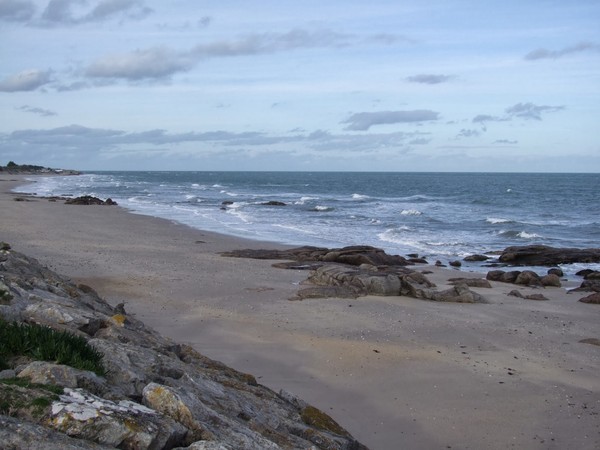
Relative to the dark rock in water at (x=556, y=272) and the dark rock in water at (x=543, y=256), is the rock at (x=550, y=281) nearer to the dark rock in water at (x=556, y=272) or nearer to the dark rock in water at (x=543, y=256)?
the dark rock in water at (x=556, y=272)

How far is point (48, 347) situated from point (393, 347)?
7789mm

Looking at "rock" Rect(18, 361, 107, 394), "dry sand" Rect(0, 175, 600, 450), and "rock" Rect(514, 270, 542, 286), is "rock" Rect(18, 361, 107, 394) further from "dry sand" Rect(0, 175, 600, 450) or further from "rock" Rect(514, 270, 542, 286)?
"rock" Rect(514, 270, 542, 286)

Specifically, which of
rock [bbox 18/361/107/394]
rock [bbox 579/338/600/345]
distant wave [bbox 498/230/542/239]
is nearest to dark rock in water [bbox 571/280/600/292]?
rock [bbox 579/338/600/345]

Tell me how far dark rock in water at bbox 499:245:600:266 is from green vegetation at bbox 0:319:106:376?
74.6ft

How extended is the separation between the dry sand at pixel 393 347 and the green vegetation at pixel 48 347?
4.04m

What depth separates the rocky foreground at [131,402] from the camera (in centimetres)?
433

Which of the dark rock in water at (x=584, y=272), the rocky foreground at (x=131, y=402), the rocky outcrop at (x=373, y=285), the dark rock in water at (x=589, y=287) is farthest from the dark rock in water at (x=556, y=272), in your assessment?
the rocky foreground at (x=131, y=402)

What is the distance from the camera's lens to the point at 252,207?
187 ft

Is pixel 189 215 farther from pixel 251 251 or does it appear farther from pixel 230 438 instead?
pixel 230 438

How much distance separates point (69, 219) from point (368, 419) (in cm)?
3107

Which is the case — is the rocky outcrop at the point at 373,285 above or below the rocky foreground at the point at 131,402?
below

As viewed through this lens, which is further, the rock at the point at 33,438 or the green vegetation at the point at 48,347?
the green vegetation at the point at 48,347

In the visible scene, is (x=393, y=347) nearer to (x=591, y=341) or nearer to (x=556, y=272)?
(x=591, y=341)

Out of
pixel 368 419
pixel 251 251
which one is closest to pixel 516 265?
pixel 251 251
